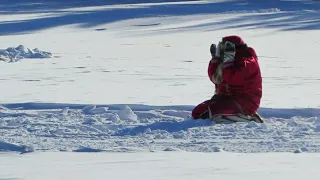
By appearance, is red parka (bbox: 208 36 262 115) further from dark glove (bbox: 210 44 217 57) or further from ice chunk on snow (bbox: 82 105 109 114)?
ice chunk on snow (bbox: 82 105 109 114)

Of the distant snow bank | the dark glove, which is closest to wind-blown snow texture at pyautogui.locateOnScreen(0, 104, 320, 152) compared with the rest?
the dark glove

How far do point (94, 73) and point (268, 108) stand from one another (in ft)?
14.5

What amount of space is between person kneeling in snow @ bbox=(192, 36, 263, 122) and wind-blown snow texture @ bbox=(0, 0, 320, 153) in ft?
0.51

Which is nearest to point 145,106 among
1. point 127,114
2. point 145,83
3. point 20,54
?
point 127,114

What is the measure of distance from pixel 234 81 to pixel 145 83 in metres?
3.55

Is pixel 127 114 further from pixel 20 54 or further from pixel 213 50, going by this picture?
pixel 20 54

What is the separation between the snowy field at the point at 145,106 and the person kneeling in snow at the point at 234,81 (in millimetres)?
192

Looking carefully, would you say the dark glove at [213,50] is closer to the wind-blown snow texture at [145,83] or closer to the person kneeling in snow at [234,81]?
the person kneeling in snow at [234,81]

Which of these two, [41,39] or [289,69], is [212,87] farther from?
[41,39]

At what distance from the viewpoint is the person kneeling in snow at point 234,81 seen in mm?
7094

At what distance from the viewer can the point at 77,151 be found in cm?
581

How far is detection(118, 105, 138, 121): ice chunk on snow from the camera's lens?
7.42 metres

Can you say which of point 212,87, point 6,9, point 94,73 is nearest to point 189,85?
point 212,87

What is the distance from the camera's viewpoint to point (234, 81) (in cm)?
713
